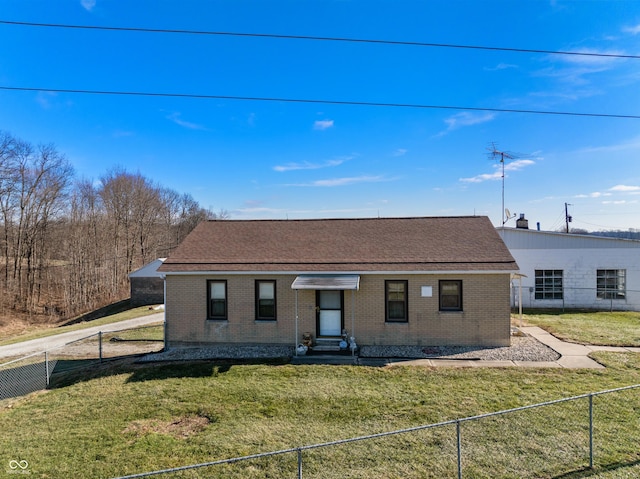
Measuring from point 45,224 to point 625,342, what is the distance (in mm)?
41958

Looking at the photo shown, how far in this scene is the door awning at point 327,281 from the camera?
40.1 feet

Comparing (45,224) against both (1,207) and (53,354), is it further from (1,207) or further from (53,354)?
(53,354)

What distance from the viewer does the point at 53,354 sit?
14.5 metres

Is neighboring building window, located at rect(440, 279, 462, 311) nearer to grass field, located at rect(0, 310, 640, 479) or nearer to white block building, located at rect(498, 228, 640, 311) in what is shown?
grass field, located at rect(0, 310, 640, 479)

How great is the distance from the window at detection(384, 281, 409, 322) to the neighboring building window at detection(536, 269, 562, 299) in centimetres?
1278

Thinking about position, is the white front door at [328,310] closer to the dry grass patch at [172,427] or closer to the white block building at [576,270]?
the dry grass patch at [172,427]

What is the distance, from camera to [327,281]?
12727mm

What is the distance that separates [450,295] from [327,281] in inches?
173

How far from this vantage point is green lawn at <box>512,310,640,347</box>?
13.5m

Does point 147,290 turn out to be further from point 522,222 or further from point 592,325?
point 592,325

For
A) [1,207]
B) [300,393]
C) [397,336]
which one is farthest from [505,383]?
[1,207]

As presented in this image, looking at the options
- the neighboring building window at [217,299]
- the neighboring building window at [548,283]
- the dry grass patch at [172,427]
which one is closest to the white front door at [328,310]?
the neighboring building window at [217,299]

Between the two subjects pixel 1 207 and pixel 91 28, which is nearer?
pixel 91 28

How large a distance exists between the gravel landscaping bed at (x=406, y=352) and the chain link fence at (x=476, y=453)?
445cm
